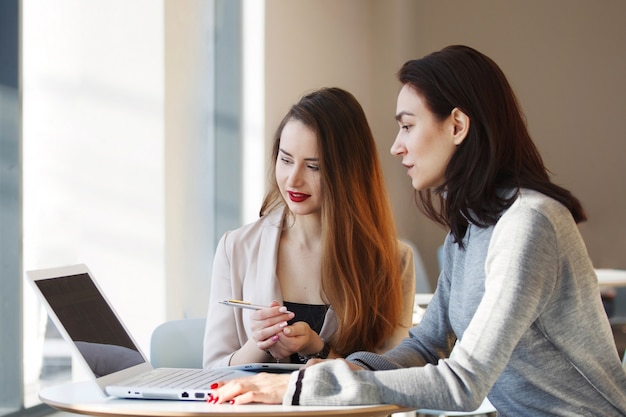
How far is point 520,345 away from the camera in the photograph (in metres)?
1.74

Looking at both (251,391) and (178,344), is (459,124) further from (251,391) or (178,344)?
(178,344)

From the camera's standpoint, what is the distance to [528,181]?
1781 millimetres

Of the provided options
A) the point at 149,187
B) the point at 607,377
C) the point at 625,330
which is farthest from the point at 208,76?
the point at 625,330

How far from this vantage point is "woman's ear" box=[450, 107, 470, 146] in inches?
72.1

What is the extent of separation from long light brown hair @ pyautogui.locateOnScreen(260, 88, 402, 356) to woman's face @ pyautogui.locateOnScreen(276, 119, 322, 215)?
20 mm

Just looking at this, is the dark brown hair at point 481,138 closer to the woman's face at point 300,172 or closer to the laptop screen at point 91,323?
the woman's face at point 300,172

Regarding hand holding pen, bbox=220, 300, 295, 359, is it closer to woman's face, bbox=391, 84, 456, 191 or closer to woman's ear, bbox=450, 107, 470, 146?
woman's face, bbox=391, 84, 456, 191

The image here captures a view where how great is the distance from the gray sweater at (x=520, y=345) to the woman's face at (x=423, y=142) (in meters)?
0.15

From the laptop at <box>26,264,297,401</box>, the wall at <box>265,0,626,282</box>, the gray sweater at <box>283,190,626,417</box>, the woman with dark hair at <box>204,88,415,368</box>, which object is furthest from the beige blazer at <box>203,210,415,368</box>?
the wall at <box>265,0,626,282</box>

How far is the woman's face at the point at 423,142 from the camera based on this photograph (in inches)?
73.5

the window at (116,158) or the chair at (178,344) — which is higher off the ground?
the window at (116,158)

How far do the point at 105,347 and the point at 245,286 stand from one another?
654 mm

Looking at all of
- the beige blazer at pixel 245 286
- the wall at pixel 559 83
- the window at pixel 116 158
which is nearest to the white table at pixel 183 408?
the beige blazer at pixel 245 286

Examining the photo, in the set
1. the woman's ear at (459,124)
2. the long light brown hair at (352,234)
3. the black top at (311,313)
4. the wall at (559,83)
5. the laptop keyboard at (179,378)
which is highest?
the wall at (559,83)
